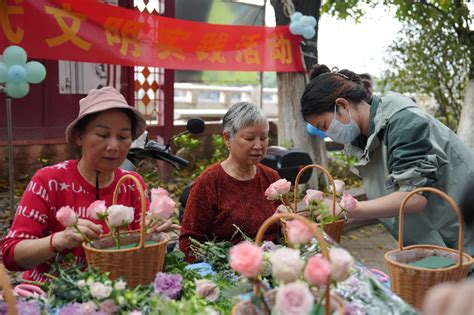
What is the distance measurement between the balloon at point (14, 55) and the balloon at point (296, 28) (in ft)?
10.7

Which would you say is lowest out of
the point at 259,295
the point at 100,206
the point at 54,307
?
the point at 54,307

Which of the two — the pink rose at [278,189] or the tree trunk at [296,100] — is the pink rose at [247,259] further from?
the tree trunk at [296,100]

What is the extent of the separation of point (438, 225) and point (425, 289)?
76 cm

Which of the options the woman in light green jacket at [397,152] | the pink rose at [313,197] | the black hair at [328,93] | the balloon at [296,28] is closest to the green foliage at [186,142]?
the balloon at [296,28]

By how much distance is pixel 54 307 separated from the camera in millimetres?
1564

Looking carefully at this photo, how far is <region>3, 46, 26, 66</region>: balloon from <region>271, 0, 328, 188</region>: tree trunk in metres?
3.27

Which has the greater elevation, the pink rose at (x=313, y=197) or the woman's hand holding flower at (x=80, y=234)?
the pink rose at (x=313, y=197)

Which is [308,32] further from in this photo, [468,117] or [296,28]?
[468,117]

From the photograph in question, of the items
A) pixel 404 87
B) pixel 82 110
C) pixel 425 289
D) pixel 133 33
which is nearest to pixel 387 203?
pixel 425 289

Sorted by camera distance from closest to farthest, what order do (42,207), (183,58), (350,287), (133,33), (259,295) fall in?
(259,295)
(350,287)
(42,207)
(133,33)
(183,58)

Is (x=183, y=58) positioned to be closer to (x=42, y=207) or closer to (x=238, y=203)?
(x=238, y=203)

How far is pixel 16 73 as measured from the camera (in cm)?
444

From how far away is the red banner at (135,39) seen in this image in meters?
4.70

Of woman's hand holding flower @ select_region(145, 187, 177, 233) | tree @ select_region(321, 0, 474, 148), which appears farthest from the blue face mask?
tree @ select_region(321, 0, 474, 148)
